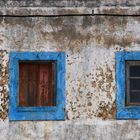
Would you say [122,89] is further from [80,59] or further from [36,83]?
[36,83]

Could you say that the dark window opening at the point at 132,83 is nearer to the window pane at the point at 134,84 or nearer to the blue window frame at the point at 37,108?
the window pane at the point at 134,84

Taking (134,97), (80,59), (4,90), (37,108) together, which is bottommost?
(37,108)

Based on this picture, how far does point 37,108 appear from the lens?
13836 millimetres

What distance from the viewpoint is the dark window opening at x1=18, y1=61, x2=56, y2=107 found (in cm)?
1396

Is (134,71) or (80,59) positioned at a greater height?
(80,59)

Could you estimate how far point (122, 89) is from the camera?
45.3ft

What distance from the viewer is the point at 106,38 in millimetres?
13844

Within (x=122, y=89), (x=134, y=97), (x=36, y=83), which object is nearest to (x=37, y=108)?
(x=36, y=83)

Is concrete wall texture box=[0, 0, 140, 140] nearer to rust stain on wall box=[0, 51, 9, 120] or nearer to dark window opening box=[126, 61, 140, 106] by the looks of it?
rust stain on wall box=[0, 51, 9, 120]

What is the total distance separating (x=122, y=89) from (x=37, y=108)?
4.71 ft

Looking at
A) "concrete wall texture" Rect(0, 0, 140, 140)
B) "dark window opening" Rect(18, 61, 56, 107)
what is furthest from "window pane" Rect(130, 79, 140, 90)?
"dark window opening" Rect(18, 61, 56, 107)

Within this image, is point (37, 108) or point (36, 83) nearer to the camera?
point (37, 108)

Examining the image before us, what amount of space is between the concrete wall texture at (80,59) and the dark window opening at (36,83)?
270 millimetres

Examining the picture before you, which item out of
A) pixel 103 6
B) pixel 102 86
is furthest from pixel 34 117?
pixel 103 6
